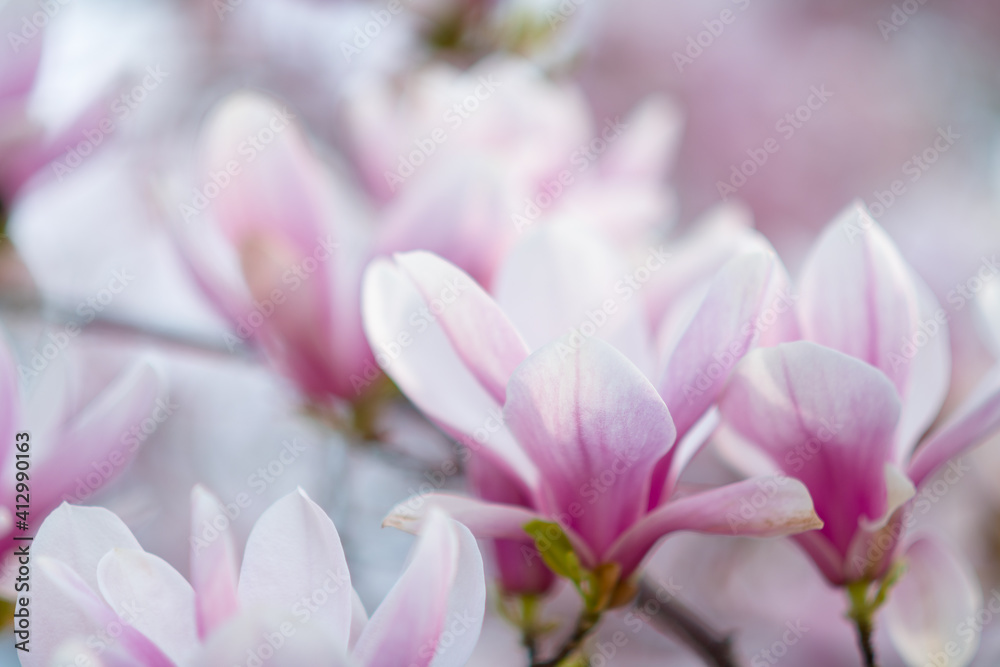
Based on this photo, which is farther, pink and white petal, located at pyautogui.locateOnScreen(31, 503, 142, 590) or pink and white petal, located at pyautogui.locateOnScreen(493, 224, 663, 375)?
pink and white petal, located at pyautogui.locateOnScreen(493, 224, 663, 375)

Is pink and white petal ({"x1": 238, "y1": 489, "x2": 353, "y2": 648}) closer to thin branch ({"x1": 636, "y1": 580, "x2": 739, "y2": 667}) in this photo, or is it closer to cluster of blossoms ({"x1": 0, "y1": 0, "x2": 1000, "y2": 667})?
cluster of blossoms ({"x1": 0, "y1": 0, "x2": 1000, "y2": 667})

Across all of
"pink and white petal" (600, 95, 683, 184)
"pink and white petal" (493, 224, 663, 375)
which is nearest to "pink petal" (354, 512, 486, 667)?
"pink and white petal" (493, 224, 663, 375)

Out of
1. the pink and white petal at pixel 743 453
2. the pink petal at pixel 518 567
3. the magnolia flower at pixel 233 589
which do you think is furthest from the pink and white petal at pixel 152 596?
the pink and white petal at pixel 743 453

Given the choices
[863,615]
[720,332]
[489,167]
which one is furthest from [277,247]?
[863,615]

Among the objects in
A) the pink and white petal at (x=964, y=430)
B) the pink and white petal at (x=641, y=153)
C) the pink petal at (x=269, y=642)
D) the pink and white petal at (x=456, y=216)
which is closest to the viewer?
the pink petal at (x=269, y=642)

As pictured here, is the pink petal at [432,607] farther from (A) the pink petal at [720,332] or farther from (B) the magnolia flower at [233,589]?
(A) the pink petal at [720,332]

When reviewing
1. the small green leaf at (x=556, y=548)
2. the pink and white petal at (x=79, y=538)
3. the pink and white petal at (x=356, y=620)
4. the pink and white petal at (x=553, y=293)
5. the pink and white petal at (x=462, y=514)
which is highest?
the pink and white petal at (x=553, y=293)

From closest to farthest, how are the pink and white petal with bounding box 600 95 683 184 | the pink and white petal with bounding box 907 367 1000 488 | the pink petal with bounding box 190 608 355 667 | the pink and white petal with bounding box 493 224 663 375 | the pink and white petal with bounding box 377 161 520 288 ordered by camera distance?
the pink petal with bounding box 190 608 355 667
the pink and white petal with bounding box 907 367 1000 488
the pink and white petal with bounding box 493 224 663 375
the pink and white petal with bounding box 377 161 520 288
the pink and white petal with bounding box 600 95 683 184

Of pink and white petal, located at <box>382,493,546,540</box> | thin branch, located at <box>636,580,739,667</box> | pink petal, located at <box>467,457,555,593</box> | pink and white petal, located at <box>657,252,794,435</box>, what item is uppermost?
pink and white petal, located at <box>657,252,794,435</box>
